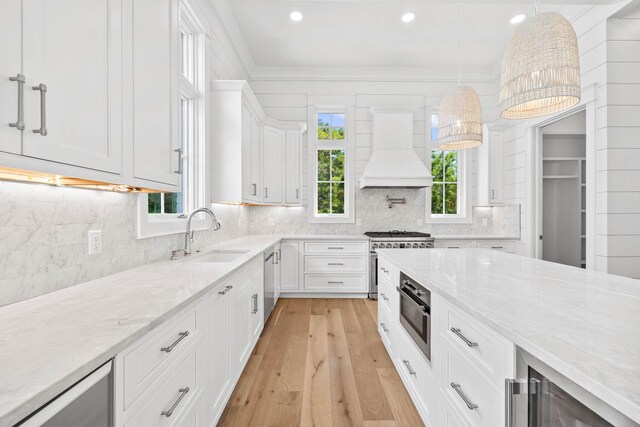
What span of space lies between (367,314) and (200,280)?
8.21 feet

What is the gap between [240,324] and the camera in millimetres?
2031

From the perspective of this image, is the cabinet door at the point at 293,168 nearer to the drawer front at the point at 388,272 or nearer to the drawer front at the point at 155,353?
the drawer front at the point at 388,272

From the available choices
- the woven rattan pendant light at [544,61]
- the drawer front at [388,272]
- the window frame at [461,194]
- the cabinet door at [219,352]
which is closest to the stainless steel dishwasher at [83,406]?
the cabinet door at [219,352]

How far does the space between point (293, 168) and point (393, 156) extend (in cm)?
151

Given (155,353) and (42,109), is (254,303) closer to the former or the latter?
(155,353)

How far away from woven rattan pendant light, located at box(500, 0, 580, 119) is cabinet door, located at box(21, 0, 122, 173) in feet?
5.99

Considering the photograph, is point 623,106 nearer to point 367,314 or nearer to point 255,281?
point 367,314

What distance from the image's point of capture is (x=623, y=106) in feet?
9.18

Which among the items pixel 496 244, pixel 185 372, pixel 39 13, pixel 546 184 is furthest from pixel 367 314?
pixel 546 184

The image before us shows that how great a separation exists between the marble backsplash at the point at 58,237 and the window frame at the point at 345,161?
9.75 feet

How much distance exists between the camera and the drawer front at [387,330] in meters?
2.25

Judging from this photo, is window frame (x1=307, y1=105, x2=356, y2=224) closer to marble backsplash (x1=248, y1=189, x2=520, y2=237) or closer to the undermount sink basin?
marble backsplash (x1=248, y1=189, x2=520, y2=237)

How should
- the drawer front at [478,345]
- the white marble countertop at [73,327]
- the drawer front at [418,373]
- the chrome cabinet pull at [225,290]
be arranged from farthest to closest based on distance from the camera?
the chrome cabinet pull at [225,290], the drawer front at [418,373], the drawer front at [478,345], the white marble countertop at [73,327]

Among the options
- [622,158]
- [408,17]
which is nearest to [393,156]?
[408,17]
